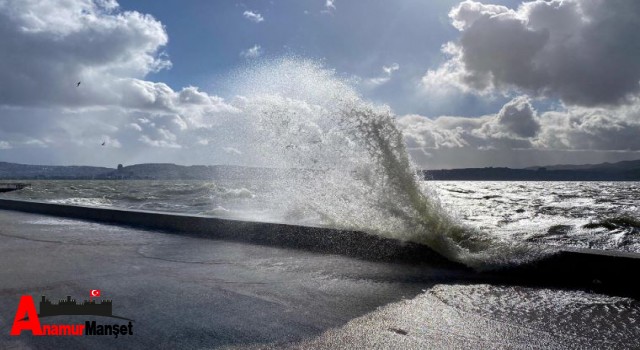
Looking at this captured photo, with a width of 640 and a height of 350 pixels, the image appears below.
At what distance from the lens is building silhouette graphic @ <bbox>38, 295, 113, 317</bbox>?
2.70m

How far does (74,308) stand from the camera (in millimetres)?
2781

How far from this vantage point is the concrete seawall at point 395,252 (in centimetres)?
346

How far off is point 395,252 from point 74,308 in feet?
10.2

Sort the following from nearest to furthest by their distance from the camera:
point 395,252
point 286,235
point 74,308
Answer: point 74,308, point 395,252, point 286,235

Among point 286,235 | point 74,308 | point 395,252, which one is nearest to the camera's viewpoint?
point 74,308

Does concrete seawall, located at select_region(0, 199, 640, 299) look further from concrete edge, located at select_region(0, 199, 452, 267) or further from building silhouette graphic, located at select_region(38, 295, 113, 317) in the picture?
building silhouette graphic, located at select_region(38, 295, 113, 317)

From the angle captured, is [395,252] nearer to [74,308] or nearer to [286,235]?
[286,235]

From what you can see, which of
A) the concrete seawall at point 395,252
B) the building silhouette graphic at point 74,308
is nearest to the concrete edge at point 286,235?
the concrete seawall at point 395,252

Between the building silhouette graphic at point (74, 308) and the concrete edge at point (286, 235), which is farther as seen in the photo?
the concrete edge at point (286, 235)

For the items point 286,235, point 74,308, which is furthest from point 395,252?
point 74,308

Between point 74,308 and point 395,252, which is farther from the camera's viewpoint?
point 395,252

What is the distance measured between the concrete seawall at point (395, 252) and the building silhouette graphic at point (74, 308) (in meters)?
2.70

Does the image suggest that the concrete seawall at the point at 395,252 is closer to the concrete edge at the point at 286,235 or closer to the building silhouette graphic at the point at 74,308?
the concrete edge at the point at 286,235

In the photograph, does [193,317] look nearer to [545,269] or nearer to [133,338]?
[133,338]
